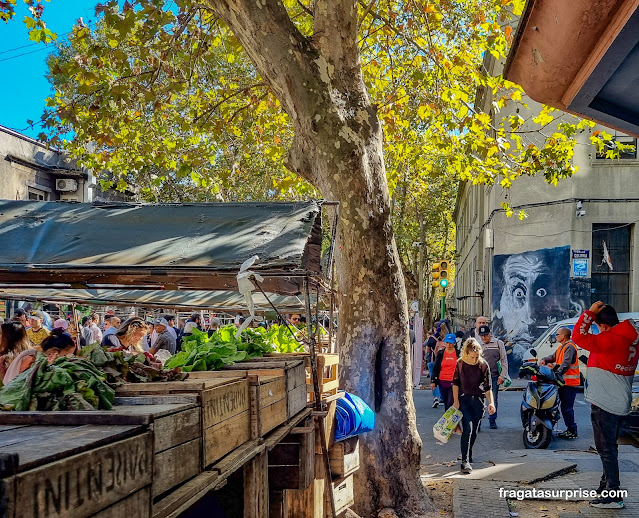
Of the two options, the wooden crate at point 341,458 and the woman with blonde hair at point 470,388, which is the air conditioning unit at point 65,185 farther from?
the wooden crate at point 341,458

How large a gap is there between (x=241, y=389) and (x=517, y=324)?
19.2 m

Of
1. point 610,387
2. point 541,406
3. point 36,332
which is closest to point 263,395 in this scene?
point 610,387

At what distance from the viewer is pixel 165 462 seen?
3.08m

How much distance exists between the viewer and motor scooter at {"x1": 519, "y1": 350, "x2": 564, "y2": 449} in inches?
430

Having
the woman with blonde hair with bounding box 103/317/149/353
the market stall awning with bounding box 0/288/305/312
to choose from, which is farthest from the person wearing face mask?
the woman with blonde hair with bounding box 103/317/149/353

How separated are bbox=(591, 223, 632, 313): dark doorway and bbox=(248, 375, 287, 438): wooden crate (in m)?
17.2

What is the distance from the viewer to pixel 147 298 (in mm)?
10352

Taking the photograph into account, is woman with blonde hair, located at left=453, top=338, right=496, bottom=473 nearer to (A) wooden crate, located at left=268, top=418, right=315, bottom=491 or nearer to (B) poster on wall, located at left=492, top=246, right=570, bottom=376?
(A) wooden crate, located at left=268, top=418, right=315, bottom=491

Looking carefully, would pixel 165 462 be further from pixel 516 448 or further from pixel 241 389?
pixel 516 448

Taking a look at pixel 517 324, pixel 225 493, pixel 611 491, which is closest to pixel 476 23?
pixel 611 491

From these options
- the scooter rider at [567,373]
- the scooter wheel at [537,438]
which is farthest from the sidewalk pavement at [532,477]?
the scooter rider at [567,373]

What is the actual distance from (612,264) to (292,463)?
1742 cm

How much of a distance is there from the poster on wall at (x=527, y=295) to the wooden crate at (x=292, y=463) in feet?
53.0

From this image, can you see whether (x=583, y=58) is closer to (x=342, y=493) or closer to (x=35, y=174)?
(x=342, y=493)
